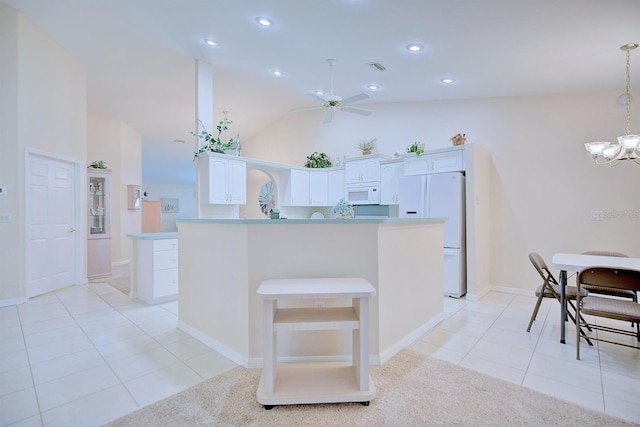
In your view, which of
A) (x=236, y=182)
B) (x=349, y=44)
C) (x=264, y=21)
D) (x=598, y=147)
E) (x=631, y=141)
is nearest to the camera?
(x=631, y=141)

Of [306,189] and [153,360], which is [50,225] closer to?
[153,360]

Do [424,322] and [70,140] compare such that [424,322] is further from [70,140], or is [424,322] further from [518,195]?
[70,140]

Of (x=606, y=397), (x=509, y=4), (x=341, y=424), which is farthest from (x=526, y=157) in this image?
(x=341, y=424)

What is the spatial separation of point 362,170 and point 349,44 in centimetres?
244

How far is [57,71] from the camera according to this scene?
14.6ft

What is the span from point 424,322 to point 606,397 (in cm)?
131

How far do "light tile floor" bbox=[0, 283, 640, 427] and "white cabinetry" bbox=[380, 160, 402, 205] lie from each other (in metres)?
2.13

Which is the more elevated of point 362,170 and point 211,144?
point 211,144

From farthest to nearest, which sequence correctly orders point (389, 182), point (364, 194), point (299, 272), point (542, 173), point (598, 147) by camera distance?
point (364, 194) < point (389, 182) < point (542, 173) < point (598, 147) < point (299, 272)

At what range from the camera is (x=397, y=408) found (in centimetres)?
176

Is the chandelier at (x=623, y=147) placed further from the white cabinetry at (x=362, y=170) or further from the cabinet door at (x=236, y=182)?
the cabinet door at (x=236, y=182)

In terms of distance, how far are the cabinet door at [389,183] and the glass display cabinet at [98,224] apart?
5170 millimetres

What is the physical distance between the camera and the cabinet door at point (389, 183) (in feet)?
16.9

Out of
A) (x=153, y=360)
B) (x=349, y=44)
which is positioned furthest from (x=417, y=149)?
(x=153, y=360)
